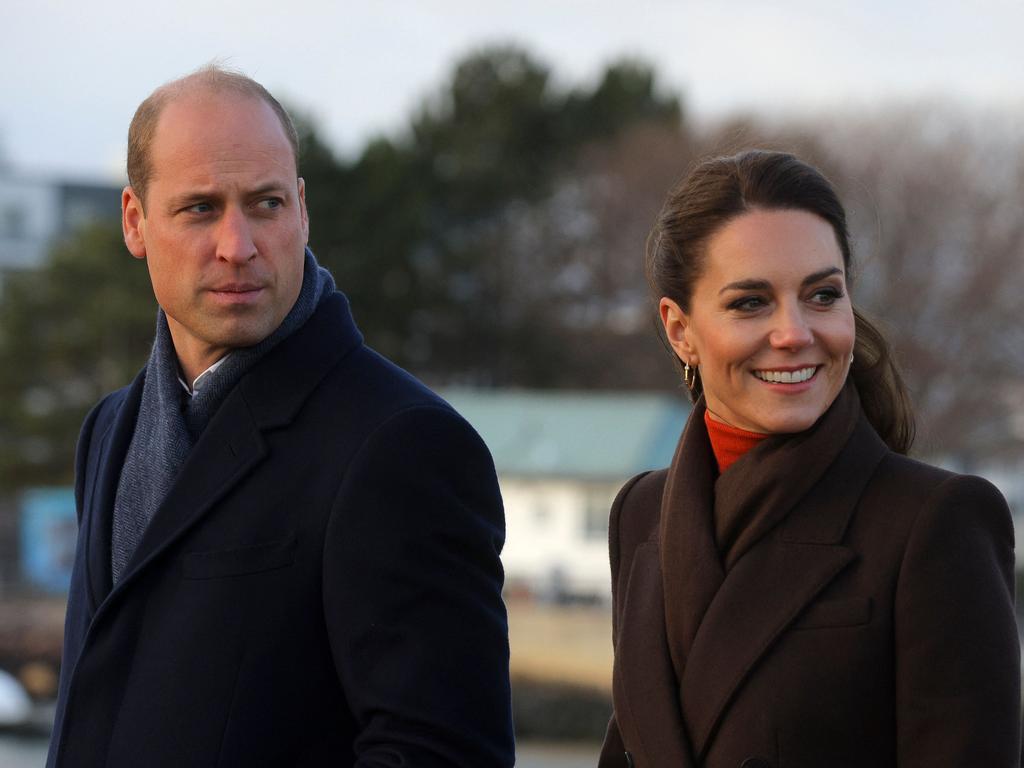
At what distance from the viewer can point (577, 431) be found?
3841cm

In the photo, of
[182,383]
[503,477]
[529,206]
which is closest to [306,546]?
[182,383]

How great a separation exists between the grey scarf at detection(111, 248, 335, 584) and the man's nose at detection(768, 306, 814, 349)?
2.49ft

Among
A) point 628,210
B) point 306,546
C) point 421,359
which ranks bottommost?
point 306,546

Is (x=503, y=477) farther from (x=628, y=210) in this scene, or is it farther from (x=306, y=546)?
(x=306, y=546)

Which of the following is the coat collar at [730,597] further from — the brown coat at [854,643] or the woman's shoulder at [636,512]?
the woman's shoulder at [636,512]

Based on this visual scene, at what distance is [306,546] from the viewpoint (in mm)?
2516

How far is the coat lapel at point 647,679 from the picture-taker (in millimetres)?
2725

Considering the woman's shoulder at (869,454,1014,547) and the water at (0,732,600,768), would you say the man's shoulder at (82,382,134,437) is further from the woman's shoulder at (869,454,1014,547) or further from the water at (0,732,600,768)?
the water at (0,732,600,768)

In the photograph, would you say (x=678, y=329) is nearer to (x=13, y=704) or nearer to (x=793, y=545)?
(x=793, y=545)

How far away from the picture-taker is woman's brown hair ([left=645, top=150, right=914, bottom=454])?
2803 mm

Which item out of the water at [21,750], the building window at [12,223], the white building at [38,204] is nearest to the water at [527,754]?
the water at [21,750]

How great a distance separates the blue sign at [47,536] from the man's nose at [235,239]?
102 ft

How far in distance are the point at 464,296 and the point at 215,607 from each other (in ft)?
130

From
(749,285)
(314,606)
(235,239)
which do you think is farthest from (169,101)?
(749,285)
